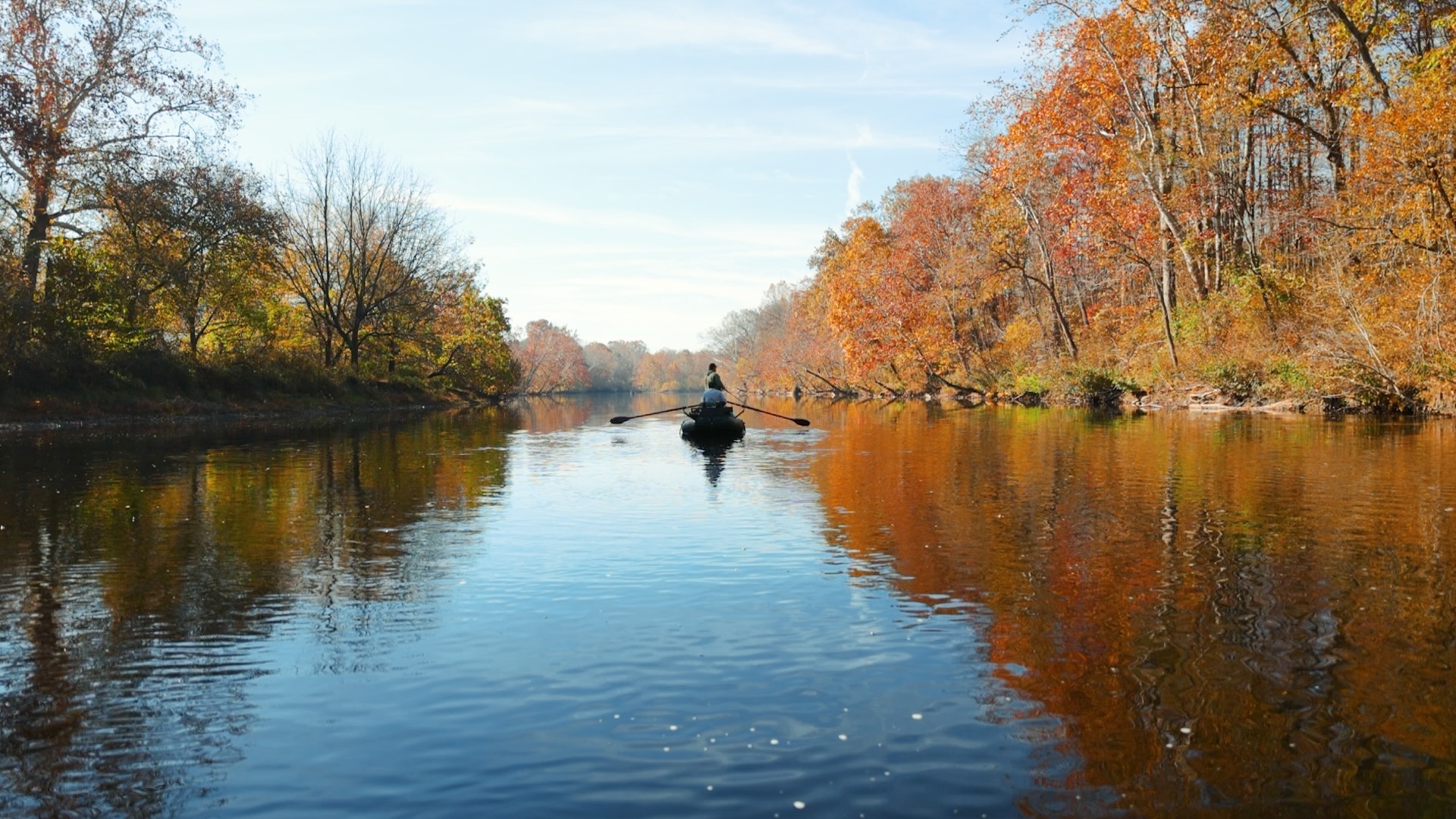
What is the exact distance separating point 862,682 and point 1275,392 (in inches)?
1297

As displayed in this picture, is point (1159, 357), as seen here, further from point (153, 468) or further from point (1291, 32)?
point (153, 468)

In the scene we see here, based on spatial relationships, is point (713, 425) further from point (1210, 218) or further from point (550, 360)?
point (550, 360)

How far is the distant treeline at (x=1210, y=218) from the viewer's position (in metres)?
26.0

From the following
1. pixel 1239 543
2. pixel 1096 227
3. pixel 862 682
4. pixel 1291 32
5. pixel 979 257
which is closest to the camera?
pixel 862 682

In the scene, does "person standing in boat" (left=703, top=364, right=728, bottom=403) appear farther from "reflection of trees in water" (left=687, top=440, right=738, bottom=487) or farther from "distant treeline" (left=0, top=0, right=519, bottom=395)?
"distant treeline" (left=0, top=0, right=519, bottom=395)

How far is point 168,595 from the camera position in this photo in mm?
8547

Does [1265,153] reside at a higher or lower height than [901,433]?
higher

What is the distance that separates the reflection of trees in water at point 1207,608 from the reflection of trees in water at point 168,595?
14.7ft

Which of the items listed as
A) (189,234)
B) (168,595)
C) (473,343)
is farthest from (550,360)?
(168,595)

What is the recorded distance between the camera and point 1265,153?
40.1 metres

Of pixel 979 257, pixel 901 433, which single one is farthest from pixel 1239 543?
pixel 979 257

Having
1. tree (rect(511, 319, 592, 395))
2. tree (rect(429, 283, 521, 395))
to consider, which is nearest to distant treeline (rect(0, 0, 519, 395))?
tree (rect(429, 283, 521, 395))

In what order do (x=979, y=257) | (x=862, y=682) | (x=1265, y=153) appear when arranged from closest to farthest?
(x=862, y=682) < (x=1265, y=153) < (x=979, y=257)

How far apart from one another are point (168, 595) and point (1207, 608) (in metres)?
8.77
